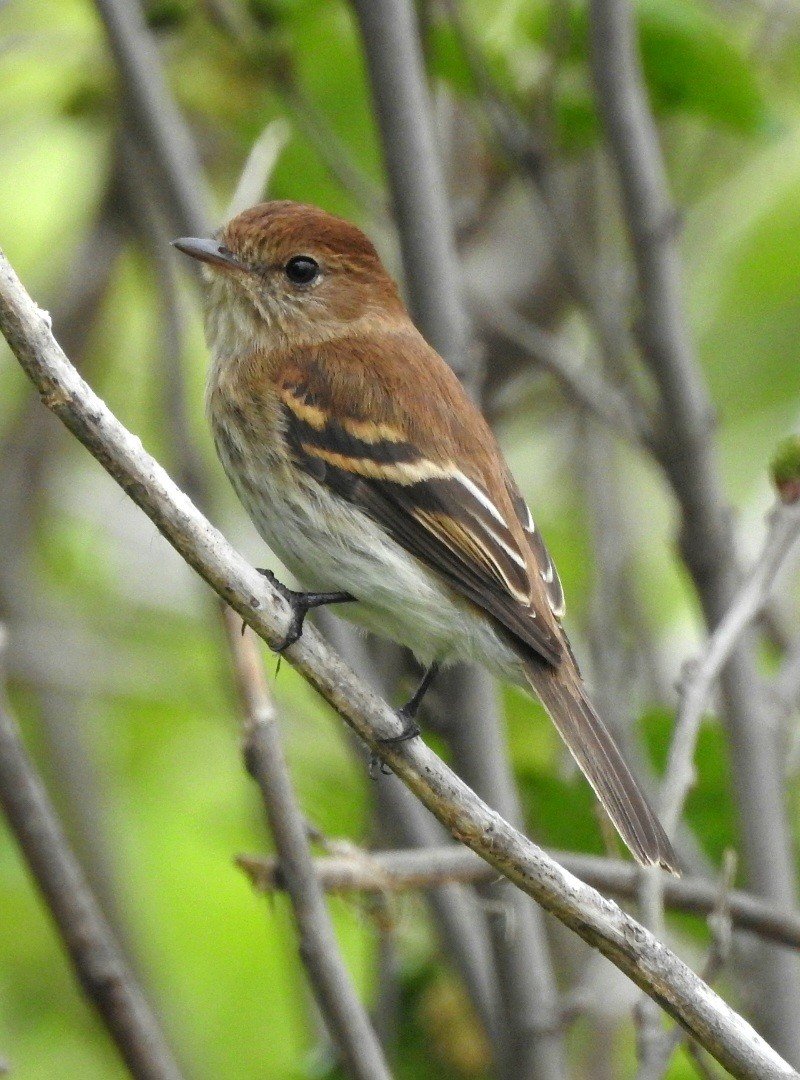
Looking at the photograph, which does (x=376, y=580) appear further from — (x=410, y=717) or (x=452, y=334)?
(x=452, y=334)

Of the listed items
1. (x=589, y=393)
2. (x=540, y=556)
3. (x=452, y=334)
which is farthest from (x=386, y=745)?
(x=589, y=393)

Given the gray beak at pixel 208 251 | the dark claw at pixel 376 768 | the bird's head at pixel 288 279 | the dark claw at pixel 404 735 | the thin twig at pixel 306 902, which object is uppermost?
the bird's head at pixel 288 279

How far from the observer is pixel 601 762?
319 centimetres

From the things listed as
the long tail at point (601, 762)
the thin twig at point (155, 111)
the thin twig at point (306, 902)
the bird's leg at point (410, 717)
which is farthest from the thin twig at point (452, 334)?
the thin twig at point (306, 902)

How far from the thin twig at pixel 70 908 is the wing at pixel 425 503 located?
33.8 inches

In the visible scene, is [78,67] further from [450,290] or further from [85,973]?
[85,973]

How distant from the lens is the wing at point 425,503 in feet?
11.0

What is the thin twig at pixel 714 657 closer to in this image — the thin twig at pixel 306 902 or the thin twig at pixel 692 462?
the thin twig at pixel 692 462

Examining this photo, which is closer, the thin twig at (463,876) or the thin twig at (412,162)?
the thin twig at (463,876)

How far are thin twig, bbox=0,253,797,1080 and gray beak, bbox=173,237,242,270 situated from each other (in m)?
1.32

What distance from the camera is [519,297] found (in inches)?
221

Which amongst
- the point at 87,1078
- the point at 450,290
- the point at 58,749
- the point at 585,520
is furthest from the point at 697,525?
the point at 87,1078

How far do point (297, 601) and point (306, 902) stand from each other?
58cm

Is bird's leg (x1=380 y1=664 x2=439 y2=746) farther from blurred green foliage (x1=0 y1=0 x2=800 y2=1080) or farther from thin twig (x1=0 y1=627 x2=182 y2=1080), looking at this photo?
thin twig (x1=0 y1=627 x2=182 y2=1080)
